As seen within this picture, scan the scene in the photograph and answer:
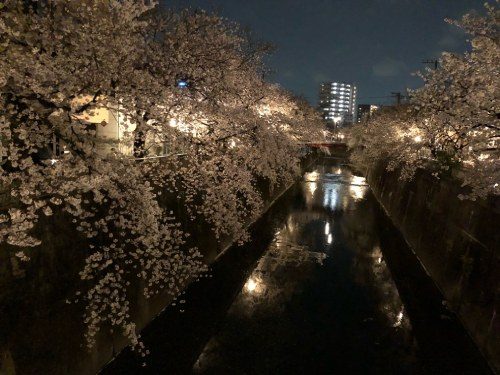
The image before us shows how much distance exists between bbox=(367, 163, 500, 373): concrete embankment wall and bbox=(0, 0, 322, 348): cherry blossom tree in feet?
26.9

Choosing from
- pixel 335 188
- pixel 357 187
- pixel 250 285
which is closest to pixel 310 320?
pixel 250 285

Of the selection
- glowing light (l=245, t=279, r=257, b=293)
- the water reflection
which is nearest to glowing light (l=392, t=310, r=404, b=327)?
glowing light (l=245, t=279, r=257, b=293)

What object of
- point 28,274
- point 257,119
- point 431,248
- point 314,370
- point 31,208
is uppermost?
point 257,119

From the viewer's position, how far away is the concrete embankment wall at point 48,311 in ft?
22.6

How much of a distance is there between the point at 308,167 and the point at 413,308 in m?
47.5

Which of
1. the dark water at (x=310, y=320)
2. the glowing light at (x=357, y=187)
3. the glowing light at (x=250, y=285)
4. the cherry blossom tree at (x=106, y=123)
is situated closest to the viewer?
the cherry blossom tree at (x=106, y=123)

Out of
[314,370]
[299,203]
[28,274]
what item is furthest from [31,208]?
[299,203]

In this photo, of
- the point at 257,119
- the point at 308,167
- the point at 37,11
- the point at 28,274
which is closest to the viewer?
the point at 28,274

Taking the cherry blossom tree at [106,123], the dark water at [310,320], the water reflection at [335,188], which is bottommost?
the dark water at [310,320]

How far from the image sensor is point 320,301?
553 inches

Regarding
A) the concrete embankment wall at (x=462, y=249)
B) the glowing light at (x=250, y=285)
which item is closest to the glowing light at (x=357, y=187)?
the concrete embankment wall at (x=462, y=249)

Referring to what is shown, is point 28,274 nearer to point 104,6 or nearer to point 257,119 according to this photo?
point 104,6

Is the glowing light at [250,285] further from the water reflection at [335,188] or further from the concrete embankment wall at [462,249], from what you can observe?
the water reflection at [335,188]

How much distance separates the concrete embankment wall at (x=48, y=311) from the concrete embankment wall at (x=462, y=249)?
1062 centimetres
